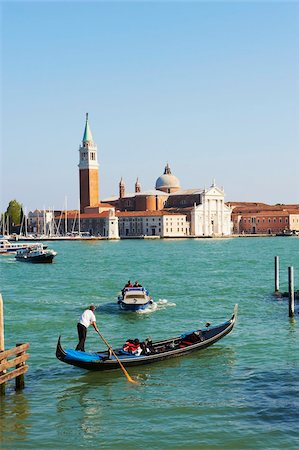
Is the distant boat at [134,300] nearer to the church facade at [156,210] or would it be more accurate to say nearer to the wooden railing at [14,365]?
the wooden railing at [14,365]

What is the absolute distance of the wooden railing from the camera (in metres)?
8.33

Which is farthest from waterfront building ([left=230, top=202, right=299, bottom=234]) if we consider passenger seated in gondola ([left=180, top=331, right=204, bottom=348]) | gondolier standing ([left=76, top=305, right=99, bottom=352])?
gondolier standing ([left=76, top=305, right=99, bottom=352])

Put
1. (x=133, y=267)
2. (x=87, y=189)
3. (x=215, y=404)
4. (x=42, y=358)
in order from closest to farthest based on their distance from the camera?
(x=215, y=404)
(x=42, y=358)
(x=133, y=267)
(x=87, y=189)

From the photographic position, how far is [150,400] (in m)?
8.79

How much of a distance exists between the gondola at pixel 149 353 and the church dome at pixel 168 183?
296ft

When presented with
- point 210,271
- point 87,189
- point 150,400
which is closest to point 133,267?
point 210,271

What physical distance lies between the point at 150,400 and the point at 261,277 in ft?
64.0

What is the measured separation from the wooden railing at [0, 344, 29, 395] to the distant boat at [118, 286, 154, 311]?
763 centimetres

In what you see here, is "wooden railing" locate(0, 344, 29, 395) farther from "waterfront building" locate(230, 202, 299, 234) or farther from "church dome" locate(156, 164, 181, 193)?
"church dome" locate(156, 164, 181, 193)

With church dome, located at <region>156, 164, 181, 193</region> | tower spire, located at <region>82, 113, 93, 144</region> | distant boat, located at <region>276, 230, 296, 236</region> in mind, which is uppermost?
tower spire, located at <region>82, 113, 93, 144</region>

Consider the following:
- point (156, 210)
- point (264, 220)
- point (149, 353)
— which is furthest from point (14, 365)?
point (264, 220)

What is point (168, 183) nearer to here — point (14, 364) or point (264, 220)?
point (264, 220)

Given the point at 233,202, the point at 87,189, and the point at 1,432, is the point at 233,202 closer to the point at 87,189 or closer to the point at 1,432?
the point at 87,189

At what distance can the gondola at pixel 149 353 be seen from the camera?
985 cm
